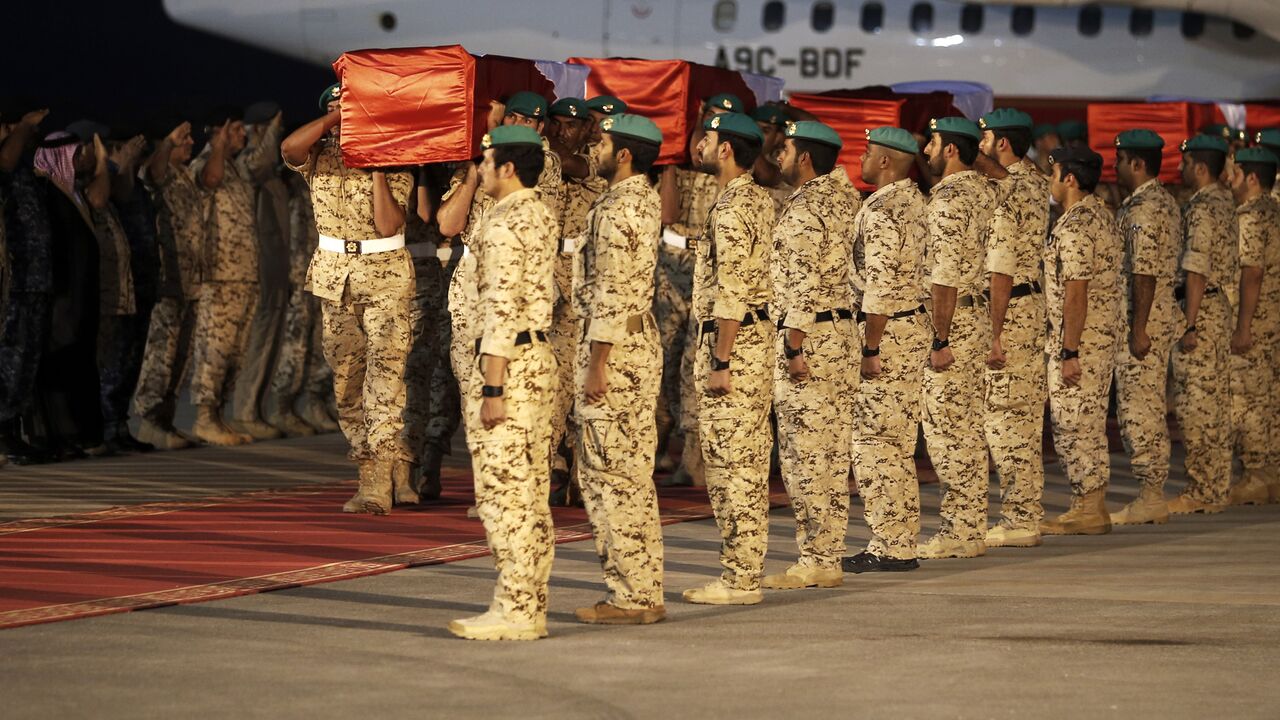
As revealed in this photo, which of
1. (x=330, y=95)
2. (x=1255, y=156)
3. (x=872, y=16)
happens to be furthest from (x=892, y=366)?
(x=872, y=16)

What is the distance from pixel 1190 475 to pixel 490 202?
12.7ft

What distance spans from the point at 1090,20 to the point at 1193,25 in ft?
3.38

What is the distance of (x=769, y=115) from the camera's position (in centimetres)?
1029

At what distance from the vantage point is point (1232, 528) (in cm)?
984

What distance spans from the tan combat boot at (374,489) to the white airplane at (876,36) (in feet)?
43.4

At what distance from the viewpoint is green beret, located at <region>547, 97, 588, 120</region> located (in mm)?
9469

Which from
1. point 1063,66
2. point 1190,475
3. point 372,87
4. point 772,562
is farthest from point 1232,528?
point 1063,66

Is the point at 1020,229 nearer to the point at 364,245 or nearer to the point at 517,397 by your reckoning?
the point at 364,245

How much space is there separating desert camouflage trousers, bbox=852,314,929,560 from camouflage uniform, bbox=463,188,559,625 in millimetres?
2074

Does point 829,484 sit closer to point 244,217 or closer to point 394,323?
point 394,323

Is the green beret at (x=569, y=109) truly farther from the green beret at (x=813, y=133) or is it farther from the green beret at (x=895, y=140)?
the green beret at (x=813, y=133)

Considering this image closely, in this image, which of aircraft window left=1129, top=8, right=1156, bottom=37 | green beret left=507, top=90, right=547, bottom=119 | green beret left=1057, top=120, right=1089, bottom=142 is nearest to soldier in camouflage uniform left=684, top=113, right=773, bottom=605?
green beret left=507, top=90, right=547, bottom=119

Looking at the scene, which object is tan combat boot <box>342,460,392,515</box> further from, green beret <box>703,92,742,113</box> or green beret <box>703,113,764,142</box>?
green beret <box>703,113,764,142</box>

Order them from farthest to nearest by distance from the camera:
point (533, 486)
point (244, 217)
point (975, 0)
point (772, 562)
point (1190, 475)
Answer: point (975, 0), point (244, 217), point (1190, 475), point (772, 562), point (533, 486)
